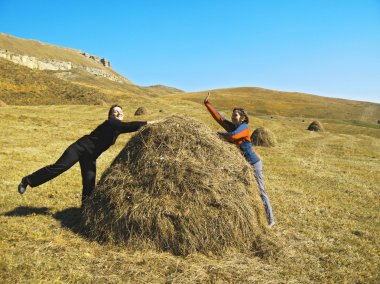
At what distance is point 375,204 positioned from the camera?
11.8 m

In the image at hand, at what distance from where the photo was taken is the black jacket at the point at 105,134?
7699 millimetres

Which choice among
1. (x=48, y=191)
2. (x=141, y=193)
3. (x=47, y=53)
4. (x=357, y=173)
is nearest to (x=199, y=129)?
(x=141, y=193)

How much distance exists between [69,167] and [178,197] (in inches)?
109

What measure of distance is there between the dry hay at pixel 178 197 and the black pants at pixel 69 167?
2.02 ft

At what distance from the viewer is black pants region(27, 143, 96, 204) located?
7602mm

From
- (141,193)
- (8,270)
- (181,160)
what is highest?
(181,160)

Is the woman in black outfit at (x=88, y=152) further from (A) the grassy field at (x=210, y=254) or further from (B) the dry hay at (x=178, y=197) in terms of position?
(A) the grassy field at (x=210, y=254)

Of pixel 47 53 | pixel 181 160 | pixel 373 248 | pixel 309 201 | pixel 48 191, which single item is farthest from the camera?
pixel 47 53

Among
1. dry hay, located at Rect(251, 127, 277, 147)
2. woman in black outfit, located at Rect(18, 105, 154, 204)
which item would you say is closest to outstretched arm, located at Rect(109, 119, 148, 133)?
woman in black outfit, located at Rect(18, 105, 154, 204)

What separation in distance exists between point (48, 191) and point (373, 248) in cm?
891

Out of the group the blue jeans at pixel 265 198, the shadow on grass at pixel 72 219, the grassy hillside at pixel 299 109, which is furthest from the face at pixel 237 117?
the grassy hillside at pixel 299 109

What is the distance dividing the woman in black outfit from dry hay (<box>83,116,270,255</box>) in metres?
0.44

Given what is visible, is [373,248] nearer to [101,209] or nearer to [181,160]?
[181,160]

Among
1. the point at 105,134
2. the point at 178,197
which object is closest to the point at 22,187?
the point at 105,134
